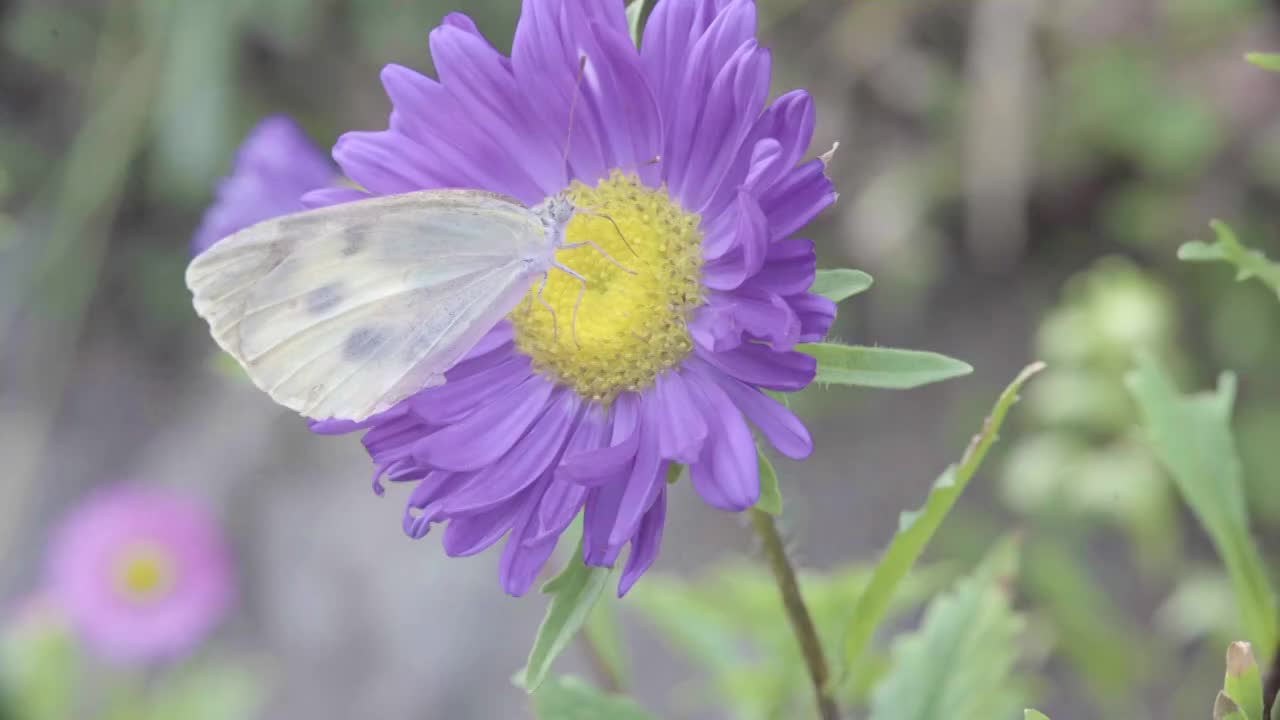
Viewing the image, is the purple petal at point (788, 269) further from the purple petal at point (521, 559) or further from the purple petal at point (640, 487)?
the purple petal at point (521, 559)

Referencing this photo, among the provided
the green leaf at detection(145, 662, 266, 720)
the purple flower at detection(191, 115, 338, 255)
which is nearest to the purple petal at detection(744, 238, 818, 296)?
the purple flower at detection(191, 115, 338, 255)

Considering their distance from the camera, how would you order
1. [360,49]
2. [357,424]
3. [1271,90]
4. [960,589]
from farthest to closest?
[360,49] < [1271,90] < [960,589] < [357,424]

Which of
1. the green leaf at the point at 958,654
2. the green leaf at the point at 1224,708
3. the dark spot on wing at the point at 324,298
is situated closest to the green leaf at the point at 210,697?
Result: the dark spot on wing at the point at 324,298

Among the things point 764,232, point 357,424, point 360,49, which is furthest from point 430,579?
point 764,232

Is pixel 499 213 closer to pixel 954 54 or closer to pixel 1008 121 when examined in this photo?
pixel 1008 121

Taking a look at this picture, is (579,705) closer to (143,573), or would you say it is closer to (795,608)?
(795,608)

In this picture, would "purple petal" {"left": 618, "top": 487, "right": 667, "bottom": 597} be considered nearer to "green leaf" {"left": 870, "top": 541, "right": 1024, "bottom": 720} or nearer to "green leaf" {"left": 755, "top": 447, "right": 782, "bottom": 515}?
"green leaf" {"left": 755, "top": 447, "right": 782, "bottom": 515}
